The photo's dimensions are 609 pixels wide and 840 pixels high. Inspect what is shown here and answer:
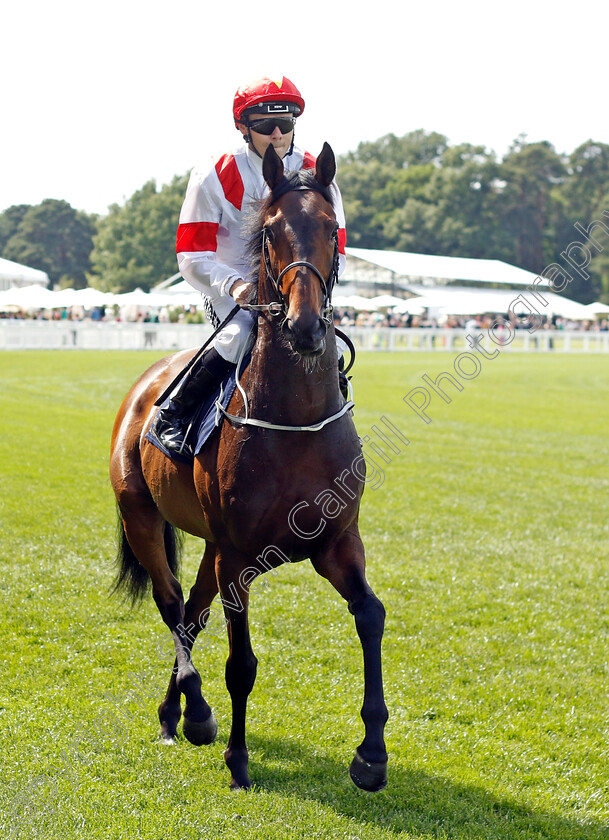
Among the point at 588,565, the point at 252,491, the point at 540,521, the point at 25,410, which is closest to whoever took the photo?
the point at 252,491

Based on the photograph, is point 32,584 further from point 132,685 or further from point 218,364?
point 218,364

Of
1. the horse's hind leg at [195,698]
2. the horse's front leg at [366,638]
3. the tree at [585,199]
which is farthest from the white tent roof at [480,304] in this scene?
the horse's front leg at [366,638]

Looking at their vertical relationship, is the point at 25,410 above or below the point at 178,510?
below

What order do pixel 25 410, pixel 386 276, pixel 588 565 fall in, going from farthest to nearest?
pixel 386 276 → pixel 25 410 → pixel 588 565

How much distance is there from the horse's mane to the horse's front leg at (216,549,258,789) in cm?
134

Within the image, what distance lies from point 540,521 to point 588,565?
1754 millimetres

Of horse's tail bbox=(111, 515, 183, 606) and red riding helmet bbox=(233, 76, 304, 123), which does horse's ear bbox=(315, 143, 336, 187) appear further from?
horse's tail bbox=(111, 515, 183, 606)

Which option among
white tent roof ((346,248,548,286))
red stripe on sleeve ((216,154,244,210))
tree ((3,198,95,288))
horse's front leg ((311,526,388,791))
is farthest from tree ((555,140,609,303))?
horse's front leg ((311,526,388,791))

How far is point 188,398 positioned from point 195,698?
4.85ft

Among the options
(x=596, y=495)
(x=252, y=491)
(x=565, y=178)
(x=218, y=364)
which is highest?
(x=565, y=178)

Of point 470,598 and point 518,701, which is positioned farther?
point 470,598

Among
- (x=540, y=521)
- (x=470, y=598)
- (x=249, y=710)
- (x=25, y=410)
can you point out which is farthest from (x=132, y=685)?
(x=25, y=410)

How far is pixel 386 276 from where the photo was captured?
68.6 metres

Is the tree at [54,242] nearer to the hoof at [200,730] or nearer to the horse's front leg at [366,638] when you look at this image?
the hoof at [200,730]
